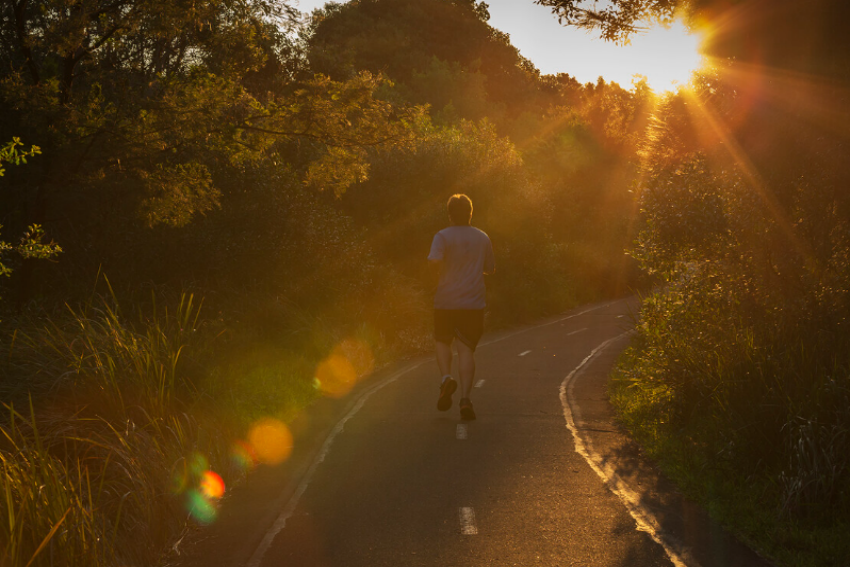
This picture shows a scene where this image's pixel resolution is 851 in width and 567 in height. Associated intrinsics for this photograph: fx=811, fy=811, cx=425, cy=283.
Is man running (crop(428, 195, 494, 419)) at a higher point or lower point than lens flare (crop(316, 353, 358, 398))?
higher

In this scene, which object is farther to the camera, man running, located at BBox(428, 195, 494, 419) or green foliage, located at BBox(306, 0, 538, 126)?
green foliage, located at BBox(306, 0, 538, 126)

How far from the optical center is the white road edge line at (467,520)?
5.91m

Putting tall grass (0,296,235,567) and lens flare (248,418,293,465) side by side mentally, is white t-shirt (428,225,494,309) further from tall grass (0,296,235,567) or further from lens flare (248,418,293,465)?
tall grass (0,296,235,567)

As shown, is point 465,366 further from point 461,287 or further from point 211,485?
point 211,485

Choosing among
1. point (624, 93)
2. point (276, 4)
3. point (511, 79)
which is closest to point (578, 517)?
point (276, 4)

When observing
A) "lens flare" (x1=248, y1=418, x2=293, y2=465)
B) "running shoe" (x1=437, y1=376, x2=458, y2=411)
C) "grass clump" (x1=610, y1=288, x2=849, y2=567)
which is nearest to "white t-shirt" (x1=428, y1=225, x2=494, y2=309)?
"running shoe" (x1=437, y1=376, x2=458, y2=411)

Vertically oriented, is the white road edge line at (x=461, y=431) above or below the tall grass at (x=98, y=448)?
below

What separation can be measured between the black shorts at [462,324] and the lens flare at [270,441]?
2.19 metres

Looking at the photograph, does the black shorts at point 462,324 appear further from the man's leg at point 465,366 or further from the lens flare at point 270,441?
the lens flare at point 270,441

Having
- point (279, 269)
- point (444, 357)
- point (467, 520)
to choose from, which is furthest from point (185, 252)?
point (467, 520)

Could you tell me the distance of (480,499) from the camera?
6660 mm

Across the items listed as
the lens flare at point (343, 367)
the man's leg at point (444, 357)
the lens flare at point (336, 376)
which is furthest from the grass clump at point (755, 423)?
the lens flare at point (343, 367)

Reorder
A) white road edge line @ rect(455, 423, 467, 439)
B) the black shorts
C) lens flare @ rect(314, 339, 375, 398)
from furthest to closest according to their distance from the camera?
lens flare @ rect(314, 339, 375, 398) → the black shorts → white road edge line @ rect(455, 423, 467, 439)

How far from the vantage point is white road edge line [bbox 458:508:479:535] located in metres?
5.91
